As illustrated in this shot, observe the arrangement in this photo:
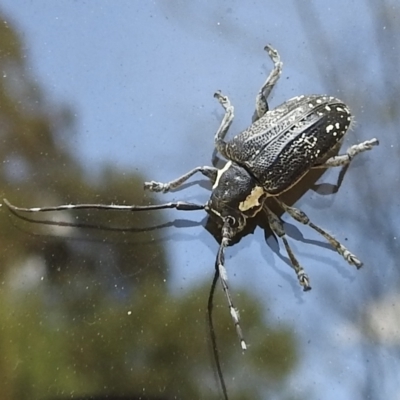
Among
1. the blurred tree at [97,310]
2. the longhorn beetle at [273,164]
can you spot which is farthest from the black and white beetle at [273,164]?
the blurred tree at [97,310]

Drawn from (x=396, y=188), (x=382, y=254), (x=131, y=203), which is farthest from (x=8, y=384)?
(x=396, y=188)

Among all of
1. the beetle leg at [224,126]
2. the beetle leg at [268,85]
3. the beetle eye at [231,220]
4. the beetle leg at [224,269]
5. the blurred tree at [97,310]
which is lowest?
the blurred tree at [97,310]

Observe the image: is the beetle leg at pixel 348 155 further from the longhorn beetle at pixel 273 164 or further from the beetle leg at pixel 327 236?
the beetle leg at pixel 327 236

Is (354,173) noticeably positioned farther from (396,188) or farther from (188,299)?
(188,299)

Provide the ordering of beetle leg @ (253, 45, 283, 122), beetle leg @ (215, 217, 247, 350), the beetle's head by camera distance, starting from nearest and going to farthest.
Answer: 1. beetle leg @ (215, 217, 247, 350)
2. the beetle's head
3. beetle leg @ (253, 45, 283, 122)

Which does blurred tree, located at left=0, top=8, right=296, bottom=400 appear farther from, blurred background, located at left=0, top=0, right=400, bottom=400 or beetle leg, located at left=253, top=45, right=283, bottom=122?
beetle leg, located at left=253, top=45, right=283, bottom=122

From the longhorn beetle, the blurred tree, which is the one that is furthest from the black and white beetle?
the blurred tree

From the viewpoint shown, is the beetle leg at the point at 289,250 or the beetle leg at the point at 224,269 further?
the beetle leg at the point at 289,250
